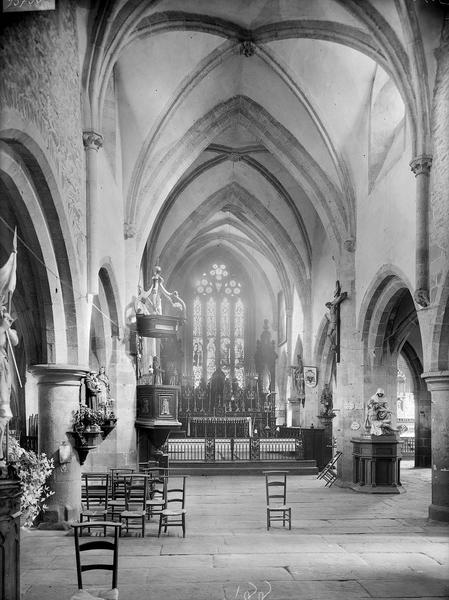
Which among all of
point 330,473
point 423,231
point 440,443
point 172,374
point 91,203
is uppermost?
point 91,203

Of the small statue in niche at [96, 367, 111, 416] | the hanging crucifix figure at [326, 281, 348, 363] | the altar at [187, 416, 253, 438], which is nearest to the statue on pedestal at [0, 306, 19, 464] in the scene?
the small statue in niche at [96, 367, 111, 416]

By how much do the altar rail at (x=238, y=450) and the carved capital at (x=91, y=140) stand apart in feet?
36.1

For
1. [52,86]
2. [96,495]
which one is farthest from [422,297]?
[52,86]

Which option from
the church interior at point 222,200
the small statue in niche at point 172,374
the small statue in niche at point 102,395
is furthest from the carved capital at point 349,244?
the small statue in niche at point 172,374

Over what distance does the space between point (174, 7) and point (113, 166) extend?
3885 mm

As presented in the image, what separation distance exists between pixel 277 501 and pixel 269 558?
5731 millimetres

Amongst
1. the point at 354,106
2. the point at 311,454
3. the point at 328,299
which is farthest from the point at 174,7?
the point at 311,454

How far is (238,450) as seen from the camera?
23.2 metres

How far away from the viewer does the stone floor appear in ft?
24.2

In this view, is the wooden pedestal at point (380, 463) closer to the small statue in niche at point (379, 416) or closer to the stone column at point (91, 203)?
the small statue in niche at point (379, 416)

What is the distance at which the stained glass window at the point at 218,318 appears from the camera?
121 ft

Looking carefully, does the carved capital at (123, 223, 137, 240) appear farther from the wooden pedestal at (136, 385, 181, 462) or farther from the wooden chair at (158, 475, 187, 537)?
the wooden chair at (158, 475, 187, 537)

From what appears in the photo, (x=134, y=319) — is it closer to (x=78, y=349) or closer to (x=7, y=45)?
(x=78, y=349)

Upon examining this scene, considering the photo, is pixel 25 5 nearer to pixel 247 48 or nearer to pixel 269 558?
pixel 269 558
